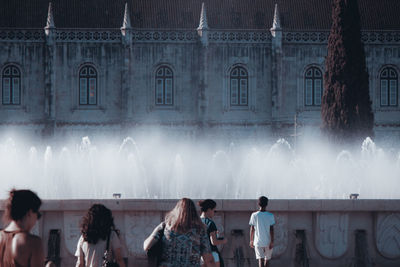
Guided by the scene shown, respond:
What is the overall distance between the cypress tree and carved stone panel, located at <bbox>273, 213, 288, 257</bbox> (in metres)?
20.8

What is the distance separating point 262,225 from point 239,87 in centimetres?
2983

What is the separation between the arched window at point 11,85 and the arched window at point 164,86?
7.12 meters

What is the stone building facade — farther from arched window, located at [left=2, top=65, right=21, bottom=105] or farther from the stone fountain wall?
the stone fountain wall

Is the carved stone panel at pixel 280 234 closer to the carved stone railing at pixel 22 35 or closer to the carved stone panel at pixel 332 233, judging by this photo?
the carved stone panel at pixel 332 233

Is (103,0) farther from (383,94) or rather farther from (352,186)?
(352,186)

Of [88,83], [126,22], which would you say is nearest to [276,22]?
[126,22]

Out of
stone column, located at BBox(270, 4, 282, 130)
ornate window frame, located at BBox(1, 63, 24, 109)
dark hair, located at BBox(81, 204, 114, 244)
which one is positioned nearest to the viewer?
dark hair, located at BBox(81, 204, 114, 244)

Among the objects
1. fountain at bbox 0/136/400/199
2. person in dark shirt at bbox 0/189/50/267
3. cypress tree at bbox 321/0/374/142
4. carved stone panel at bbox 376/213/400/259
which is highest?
cypress tree at bbox 321/0/374/142

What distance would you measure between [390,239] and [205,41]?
2777 centimetres

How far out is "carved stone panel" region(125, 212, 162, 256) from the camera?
12000 millimetres

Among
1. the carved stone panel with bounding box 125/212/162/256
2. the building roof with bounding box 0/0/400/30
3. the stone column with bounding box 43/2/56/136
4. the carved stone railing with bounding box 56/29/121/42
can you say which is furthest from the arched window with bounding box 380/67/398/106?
the carved stone panel with bounding box 125/212/162/256

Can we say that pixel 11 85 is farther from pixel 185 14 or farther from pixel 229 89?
pixel 229 89

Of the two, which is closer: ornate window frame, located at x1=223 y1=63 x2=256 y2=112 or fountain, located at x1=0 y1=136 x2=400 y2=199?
fountain, located at x1=0 y1=136 x2=400 y2=199

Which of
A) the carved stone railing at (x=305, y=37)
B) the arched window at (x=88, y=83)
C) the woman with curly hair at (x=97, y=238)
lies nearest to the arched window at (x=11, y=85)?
the arched window at (x=88, y=83)
